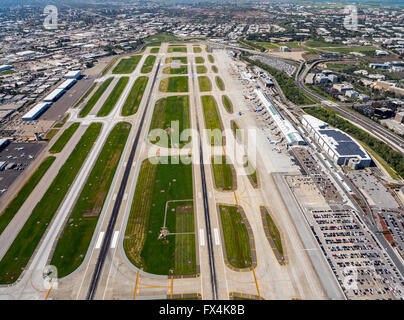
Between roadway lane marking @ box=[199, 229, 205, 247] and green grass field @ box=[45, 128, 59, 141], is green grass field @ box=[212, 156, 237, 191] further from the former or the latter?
green grass field @ box=[45, 128, 59, 141]

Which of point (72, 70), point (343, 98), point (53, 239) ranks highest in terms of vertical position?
point (72, 70)

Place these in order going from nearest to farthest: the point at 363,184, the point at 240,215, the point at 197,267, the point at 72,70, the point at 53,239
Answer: the point at 197,267, the point at 53,239, the point at 240,215, the point at 363,184, the point at 72,70

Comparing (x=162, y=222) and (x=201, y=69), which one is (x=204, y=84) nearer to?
(x=201, y=69)

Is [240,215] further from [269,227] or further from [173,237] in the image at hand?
[173,237]

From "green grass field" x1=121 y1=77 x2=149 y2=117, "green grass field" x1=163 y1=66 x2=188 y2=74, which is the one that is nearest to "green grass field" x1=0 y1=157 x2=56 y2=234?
"green grass field" x1=121 y1=77 x2=149 y2=117

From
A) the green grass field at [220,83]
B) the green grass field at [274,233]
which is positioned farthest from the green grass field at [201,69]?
the green grass field at [274,233]

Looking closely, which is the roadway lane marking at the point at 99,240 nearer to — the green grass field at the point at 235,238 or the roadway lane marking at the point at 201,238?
the roadway lane marking at the point at 201,238
